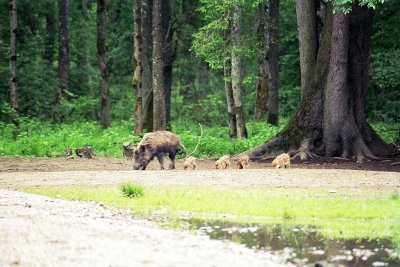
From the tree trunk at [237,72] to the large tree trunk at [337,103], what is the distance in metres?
4.71

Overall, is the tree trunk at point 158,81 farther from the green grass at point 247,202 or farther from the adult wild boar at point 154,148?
the green grass at point 247,202

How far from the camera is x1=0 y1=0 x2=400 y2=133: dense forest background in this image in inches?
1181

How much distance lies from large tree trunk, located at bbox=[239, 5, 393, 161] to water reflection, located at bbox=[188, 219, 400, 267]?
1043cm

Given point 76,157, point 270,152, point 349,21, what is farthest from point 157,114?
point 349,21

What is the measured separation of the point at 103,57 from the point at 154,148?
619 inches

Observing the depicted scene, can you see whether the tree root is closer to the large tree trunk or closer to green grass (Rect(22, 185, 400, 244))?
the large tree trunk

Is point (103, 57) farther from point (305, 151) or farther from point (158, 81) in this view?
point (305, 151)

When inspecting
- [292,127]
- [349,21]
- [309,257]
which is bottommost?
[309,257]

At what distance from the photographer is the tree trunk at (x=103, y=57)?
108ft

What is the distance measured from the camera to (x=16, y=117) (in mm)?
29766

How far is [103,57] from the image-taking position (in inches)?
1336

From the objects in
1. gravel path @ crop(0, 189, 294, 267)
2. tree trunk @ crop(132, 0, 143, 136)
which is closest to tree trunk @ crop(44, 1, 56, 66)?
tree trunk @ crop(132, 0, 143, 136)

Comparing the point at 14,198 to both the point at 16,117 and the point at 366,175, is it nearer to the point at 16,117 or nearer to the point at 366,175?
the point at 366,175

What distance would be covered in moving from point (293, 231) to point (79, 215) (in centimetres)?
338
